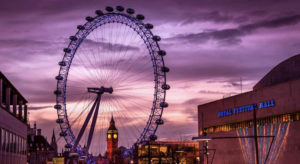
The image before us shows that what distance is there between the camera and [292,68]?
2584 inches

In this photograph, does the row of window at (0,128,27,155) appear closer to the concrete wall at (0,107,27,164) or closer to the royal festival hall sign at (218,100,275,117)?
the concrete wall at (0,107,27,164)

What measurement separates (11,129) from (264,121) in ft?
120

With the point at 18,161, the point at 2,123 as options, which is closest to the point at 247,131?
the point at 18,161

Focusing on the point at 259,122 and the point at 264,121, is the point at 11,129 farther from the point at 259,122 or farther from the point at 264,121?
the point at 259,122

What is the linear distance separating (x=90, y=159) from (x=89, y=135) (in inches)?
335

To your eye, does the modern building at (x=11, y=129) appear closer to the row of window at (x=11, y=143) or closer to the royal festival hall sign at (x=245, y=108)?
the row of window at (x=11, y=143)

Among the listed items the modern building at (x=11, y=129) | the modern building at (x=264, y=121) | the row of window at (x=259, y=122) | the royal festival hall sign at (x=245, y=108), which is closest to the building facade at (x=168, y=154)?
the row of window at (x=259, y=122)

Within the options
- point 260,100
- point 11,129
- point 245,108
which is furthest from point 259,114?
point 11,129

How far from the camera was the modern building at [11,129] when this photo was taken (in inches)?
1522

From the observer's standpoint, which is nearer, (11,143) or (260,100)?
(11,143)

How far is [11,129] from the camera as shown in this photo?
43.0 meters

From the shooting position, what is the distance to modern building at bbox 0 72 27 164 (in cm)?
3866

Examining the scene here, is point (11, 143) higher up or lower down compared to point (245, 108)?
lower down

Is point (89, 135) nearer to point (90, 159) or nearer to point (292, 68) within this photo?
point (90, 159)
